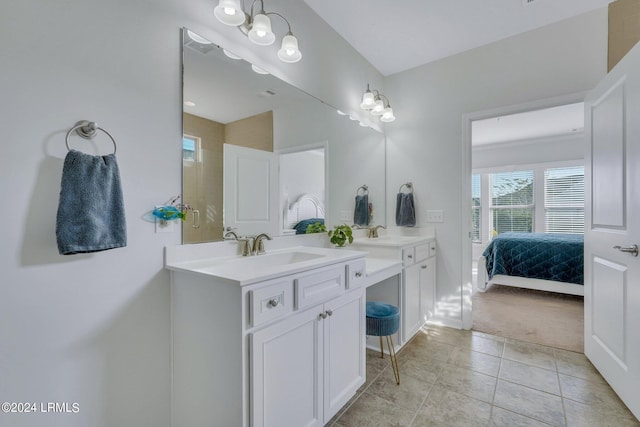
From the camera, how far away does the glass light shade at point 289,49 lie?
1.71m

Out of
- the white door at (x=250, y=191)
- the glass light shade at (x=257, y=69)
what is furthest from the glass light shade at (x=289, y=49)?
the white door at (x=250, y=191)

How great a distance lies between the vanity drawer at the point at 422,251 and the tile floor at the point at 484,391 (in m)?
0.73

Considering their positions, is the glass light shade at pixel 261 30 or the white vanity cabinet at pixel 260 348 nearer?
the white vanity cabinet at pixel 260 348

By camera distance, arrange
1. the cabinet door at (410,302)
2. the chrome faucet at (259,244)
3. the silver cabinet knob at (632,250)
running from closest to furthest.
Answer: the silver cabinet knob at (632,250) < the chrome faucet at (259,244) < the cabinet door at (410,302)

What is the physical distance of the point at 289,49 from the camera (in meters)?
1.72

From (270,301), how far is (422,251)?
184 cm

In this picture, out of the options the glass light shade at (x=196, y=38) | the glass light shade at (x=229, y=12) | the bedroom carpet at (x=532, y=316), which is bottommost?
the bedroom carpet at (x=532, y=316)

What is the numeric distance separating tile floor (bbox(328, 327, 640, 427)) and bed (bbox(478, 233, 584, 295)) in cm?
156

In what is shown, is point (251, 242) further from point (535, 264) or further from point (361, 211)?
point (535, 264)

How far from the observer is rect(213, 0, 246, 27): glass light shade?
1.39 metres

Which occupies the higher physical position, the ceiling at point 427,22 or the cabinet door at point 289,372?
the ceiling at point 427,22

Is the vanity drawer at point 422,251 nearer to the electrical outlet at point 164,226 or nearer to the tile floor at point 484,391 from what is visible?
the tile floor at point 484,391

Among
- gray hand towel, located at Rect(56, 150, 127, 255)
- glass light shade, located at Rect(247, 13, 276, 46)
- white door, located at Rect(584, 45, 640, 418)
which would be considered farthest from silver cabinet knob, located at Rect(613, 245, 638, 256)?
gray hand towel, located at Rect(56, 150, 127, 255)

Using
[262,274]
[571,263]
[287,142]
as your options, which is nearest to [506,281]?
[571,263]
